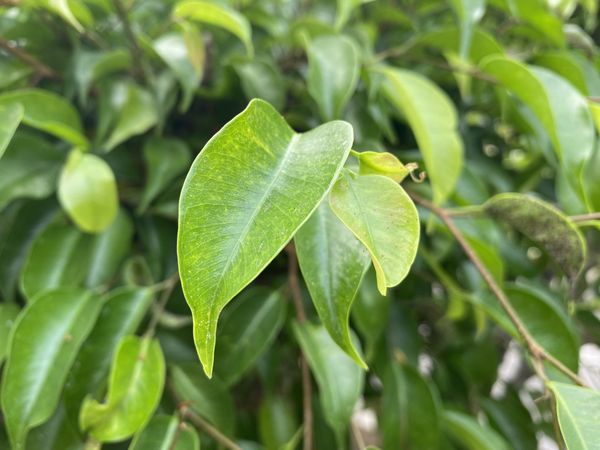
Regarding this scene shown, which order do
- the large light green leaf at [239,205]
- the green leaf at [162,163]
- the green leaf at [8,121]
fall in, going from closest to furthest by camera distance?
1. the large light green leaf at [239,205]
2. the green leaf at [8,121]
3. the green leaf at [162,163]

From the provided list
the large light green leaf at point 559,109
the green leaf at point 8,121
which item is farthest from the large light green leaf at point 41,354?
the large light green leaf at point 559,109

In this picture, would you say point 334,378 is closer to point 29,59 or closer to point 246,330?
point 246,330

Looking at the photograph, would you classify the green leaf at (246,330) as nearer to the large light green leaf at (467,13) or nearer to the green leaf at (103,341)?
the green leaf at (103,341)

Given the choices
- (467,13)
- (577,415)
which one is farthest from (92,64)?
(577,415)

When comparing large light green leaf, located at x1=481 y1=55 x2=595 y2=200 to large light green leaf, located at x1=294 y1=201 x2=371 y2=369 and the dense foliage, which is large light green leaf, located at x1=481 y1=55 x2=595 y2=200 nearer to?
the dense foliage

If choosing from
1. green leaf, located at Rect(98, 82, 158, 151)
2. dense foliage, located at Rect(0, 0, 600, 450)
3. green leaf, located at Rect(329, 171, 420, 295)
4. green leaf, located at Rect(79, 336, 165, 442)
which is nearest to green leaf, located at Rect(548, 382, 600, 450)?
dense foliage, located at Rect(0, 0, 600, 450)
